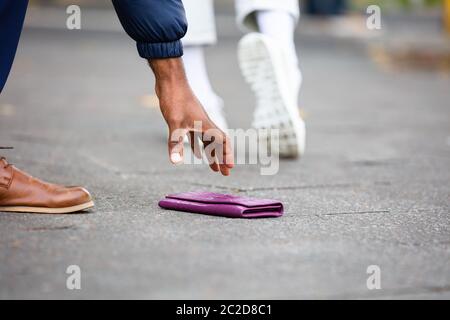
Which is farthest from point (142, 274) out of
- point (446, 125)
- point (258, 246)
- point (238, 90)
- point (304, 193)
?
point (238, 90)

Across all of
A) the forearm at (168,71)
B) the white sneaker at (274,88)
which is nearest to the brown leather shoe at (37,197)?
the forearm at (168,71)

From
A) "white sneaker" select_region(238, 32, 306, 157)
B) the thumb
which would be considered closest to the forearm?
the thumb

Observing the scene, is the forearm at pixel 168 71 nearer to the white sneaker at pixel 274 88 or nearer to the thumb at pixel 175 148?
the thumb at pixel 175 148

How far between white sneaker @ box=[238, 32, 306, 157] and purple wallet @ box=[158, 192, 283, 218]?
110 cm

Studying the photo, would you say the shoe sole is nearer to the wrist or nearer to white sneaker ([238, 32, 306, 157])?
the wrist

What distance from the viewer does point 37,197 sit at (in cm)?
286

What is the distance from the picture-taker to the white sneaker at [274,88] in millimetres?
4047

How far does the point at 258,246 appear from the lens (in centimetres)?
256

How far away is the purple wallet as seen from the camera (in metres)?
2.90

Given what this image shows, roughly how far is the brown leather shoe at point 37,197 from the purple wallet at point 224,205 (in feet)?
0.87

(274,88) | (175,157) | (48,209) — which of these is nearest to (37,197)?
(48,209)

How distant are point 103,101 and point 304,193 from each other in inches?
123

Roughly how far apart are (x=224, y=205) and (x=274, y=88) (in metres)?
1.26

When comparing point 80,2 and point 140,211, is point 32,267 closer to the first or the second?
point 140,211
